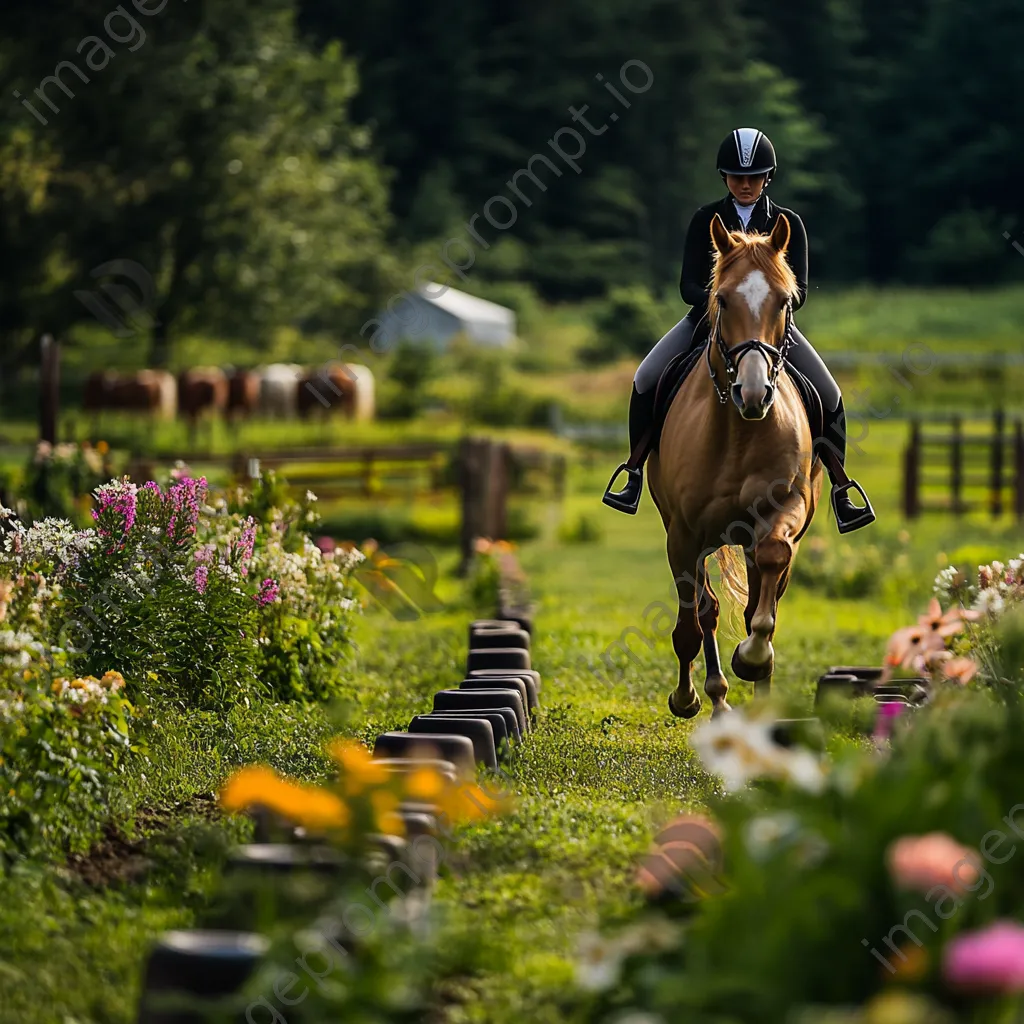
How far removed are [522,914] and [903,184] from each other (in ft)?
245

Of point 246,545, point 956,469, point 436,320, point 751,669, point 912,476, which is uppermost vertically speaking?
point 436,320

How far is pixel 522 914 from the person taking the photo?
4957 mm

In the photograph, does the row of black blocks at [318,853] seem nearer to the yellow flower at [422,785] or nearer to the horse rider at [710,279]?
the yellow flower at [422,785]

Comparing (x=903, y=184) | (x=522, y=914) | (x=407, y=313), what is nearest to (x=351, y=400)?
(x=407, y=313)

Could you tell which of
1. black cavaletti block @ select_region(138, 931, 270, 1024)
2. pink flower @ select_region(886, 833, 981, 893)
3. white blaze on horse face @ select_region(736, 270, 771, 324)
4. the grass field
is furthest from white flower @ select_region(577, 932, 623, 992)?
white blaze on horse face @ select_region(736, 270, 771, 324)

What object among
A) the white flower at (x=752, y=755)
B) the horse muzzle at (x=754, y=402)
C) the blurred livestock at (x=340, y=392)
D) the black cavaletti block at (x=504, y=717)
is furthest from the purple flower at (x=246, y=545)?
the blurred livestock at (x=340, y=392)

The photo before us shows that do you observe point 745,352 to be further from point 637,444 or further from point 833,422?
point 637,444

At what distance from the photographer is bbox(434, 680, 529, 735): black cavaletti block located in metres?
7.73

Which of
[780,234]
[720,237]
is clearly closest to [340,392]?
[720,237]

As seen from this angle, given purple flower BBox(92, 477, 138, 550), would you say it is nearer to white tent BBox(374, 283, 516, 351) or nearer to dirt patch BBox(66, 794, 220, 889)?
dirt patch BBox(66, 794, 220, 889)

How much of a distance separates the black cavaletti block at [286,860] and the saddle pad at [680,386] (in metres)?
4.38

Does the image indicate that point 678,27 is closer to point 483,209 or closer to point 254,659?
point 483,209

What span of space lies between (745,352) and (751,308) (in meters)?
0.24

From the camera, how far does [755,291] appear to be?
286 inches
